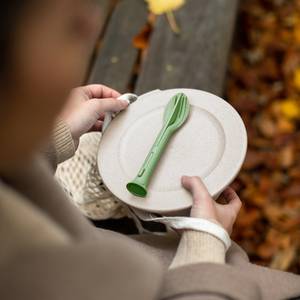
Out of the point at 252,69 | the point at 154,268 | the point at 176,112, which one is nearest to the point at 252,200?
the point at 252,69

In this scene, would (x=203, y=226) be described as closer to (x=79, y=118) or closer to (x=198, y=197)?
(x=198, y=197)

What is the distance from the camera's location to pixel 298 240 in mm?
1955

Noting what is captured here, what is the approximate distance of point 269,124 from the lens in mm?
2291

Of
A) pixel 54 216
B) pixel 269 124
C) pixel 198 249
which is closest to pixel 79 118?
pixel 198 249

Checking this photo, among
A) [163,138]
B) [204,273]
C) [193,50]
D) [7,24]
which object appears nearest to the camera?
[7,24]

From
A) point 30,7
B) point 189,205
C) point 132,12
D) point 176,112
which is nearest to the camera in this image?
point 30,7

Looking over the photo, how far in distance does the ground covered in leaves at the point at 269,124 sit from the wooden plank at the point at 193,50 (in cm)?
54

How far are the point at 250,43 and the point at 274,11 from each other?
220 mm

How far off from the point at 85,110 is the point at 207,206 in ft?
1.17

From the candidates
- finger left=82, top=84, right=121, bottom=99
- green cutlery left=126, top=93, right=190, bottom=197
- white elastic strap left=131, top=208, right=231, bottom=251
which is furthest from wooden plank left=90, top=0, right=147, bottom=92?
white elastic strap left=131, top=208, right=231, bottom=251

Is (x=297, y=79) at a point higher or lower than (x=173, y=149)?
lower

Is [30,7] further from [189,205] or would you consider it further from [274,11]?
[274,11]

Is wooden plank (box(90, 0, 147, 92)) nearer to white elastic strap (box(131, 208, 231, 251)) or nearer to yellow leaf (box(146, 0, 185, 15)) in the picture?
yellow leaf (box(146, 0, 185, 15))

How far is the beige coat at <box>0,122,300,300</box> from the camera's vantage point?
0.68 metres
